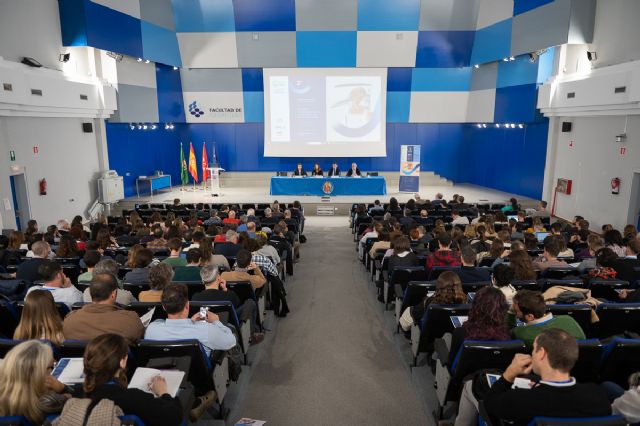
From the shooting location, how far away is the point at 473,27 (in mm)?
16391

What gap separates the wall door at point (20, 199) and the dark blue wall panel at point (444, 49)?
1373 centimetres

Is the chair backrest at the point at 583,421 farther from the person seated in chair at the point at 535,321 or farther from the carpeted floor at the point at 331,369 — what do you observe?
the carpeted floor at the point at 331,369

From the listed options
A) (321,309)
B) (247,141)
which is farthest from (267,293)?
(247,141)

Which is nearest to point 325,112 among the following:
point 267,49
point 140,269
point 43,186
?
point 267,49

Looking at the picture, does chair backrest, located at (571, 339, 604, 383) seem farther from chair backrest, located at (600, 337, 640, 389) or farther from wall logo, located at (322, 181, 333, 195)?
wall logo, located at (322, 181, 333, 195)

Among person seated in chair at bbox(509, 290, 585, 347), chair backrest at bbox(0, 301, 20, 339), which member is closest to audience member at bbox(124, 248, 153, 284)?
chair backrest at bbox(0, 301, 20, 339)

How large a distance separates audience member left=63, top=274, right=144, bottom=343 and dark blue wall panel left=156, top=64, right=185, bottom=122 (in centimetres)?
1403

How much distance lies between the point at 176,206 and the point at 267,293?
19.2ft

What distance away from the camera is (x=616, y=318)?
153 inches

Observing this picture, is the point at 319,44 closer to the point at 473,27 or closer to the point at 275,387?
the point at 473,27

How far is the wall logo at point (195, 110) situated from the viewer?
17.9 meters

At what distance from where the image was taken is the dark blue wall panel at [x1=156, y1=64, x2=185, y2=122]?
16125 mm

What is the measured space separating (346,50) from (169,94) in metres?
6.93

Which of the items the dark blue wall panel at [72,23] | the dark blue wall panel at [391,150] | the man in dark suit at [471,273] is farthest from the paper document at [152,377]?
the dark blue wall panel at [391,150]
